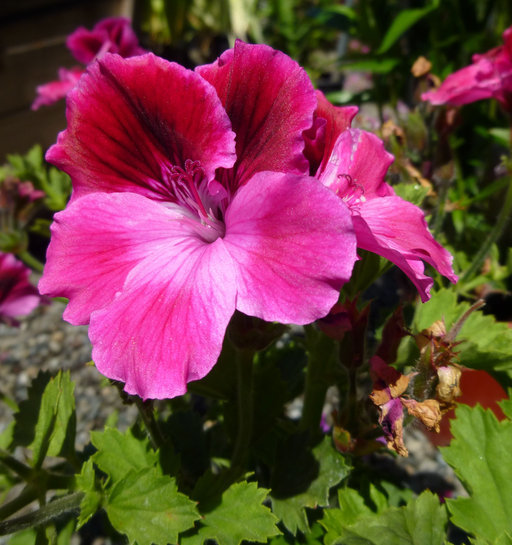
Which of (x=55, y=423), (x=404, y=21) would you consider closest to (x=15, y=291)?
(x=55, y=423)

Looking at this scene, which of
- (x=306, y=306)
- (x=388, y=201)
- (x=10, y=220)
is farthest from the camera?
(x=10, y=220)

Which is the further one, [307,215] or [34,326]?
[34,326]

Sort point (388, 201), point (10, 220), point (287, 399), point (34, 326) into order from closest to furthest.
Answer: point (388, 201) < point (287, 399) < point (10, 220) < point (34, 326)

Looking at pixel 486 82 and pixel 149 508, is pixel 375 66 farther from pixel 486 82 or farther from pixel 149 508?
pixel 149 508

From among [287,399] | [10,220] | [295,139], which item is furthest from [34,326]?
[295,139]

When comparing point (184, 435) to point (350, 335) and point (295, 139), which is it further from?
point (295, 139)

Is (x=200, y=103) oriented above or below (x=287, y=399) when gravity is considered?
above
